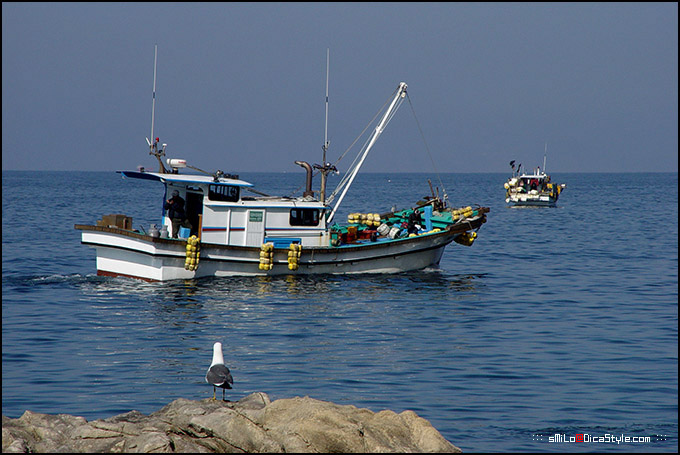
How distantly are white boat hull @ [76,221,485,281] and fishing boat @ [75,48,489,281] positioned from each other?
0.03 metres

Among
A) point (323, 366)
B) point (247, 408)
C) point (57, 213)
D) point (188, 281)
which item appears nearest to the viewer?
point (247, 408)

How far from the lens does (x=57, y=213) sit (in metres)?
67.4

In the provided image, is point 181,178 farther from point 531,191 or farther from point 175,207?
point 531,191

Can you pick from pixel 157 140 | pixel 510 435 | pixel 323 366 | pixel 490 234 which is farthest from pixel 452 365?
pixel 490 234

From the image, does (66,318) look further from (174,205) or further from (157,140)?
(157,140)

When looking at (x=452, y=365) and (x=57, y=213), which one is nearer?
(x=452, y=365)

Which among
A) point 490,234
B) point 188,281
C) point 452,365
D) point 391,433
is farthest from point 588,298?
point 490,234

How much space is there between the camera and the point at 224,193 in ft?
90.3

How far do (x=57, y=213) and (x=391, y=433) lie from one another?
62.0m

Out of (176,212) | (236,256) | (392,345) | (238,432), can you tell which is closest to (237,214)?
(236,256)

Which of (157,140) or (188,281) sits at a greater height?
(157,140)

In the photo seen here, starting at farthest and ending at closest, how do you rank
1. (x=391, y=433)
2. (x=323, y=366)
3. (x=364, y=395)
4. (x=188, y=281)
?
(x=188, y=281), (x=323, y=366), (x=364, y=395), (x=391, y=433)

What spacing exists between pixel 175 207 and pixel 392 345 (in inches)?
439

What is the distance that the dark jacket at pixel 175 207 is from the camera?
1082 inches
